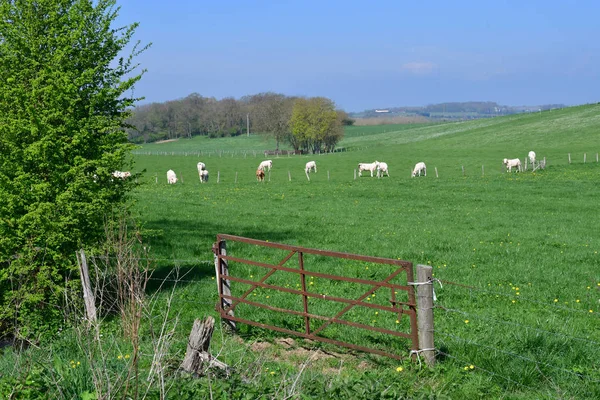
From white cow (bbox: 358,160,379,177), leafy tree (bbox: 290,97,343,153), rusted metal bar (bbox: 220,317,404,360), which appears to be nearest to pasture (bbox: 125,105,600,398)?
rusted metal bar (bbox: 220,317,404,360)

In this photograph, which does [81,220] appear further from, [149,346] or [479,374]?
[479,374]

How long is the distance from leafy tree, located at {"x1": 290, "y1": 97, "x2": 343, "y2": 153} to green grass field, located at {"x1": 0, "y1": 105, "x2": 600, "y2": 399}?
6455cm

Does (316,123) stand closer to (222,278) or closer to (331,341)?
(222,278)

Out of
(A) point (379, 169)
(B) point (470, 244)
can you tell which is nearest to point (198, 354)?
(B) point (470, 244)

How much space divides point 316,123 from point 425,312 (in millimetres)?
102096

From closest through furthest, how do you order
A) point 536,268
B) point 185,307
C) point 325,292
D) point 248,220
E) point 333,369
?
point 333,369
point 185,307
point 325,292
point 536,268
point 248,220

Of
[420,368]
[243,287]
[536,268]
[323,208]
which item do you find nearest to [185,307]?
[243,287]

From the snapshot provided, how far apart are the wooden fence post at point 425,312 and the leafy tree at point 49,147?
19.3ft

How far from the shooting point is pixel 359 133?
534ft

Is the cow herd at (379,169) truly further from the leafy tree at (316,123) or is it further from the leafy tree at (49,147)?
the leafy tree at (316,123)

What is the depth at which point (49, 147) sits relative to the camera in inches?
441

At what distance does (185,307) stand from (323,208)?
18.1 m

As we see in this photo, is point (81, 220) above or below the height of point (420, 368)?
above

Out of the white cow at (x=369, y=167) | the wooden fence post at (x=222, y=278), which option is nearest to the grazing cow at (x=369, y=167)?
the white cow at (x=369, y=167)
